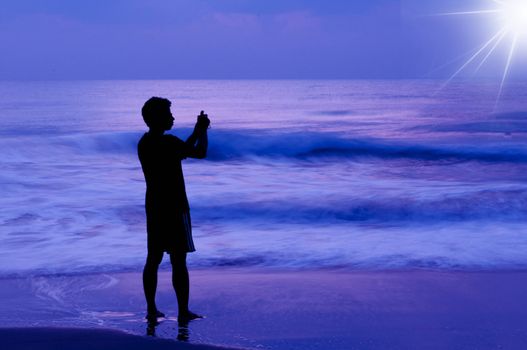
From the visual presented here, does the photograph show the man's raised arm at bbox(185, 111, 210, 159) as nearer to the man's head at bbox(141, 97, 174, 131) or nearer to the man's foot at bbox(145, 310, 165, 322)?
the man's head at bbox(141, 97, 174, 131)

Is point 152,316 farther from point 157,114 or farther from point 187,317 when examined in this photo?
point 157,114

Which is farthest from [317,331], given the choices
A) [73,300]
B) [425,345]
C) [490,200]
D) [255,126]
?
[255,126]

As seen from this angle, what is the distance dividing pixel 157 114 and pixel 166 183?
418 millimetres

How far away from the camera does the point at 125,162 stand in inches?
783

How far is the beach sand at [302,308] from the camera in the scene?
4.29 m

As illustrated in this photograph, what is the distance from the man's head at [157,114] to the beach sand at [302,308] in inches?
49.9

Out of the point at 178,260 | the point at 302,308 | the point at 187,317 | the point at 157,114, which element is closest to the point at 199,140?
the point at 157,114

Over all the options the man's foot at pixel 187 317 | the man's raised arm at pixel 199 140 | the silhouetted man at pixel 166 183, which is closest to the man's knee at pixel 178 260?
the silhouetted man at pixel 166 183

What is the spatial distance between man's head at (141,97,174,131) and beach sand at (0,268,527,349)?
4.15ft

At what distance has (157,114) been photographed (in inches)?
166

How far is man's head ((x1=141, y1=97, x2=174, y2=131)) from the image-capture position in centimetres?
420

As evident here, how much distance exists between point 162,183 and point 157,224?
10.2 inches

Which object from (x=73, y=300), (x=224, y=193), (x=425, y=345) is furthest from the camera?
(x=224, y=193)

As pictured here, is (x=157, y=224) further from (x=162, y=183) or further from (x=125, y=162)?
(x=125, y=162)
